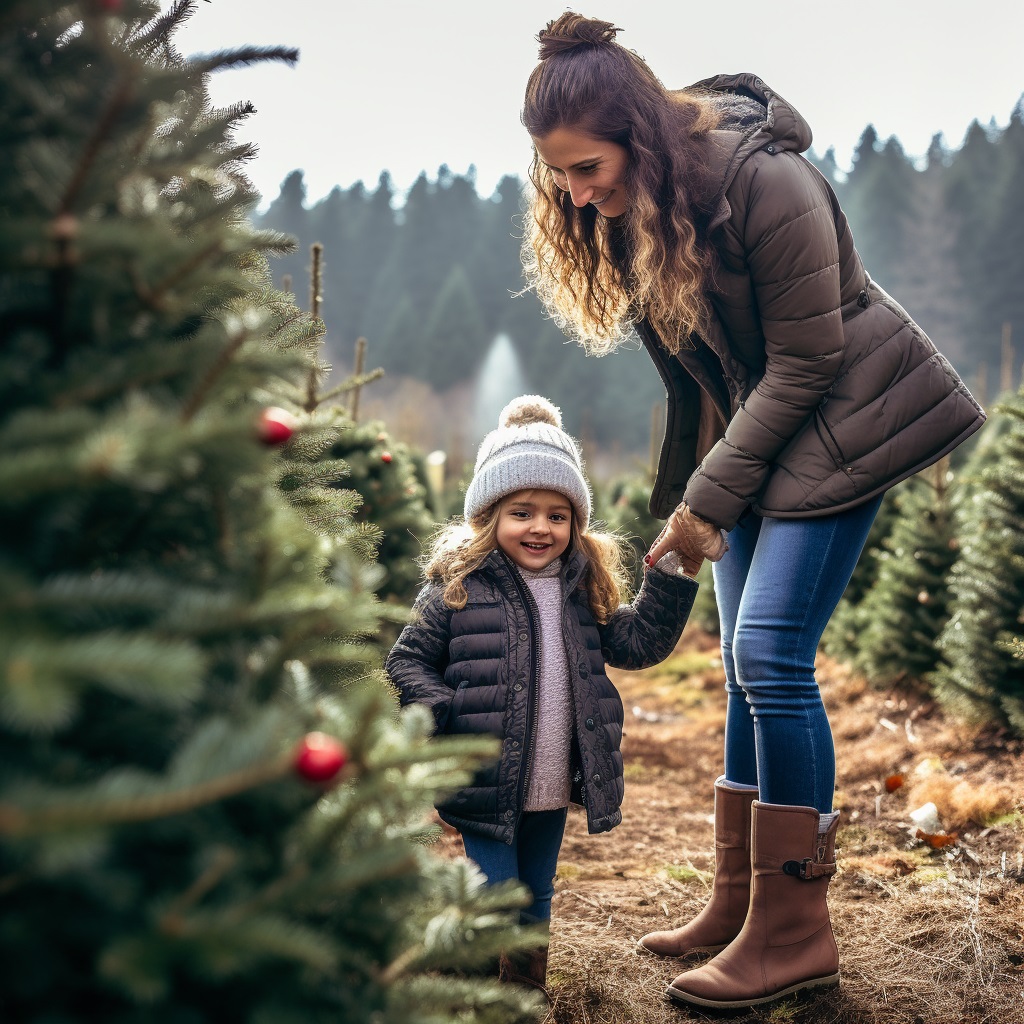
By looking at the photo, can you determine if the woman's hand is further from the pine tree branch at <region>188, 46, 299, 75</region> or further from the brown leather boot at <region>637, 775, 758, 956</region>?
the pine tree branch at <region>188, 46, 299, 75</region>

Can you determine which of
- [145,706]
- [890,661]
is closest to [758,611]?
[145,706]

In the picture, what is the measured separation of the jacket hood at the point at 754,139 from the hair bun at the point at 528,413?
31.7 inches

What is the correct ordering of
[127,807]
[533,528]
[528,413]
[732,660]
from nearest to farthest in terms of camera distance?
[127,807] → [533,528] → [732,660] → [528,413]

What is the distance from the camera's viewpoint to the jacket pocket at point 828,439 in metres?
2.32

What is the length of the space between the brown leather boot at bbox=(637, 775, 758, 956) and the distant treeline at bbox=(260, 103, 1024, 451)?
32.0 meters

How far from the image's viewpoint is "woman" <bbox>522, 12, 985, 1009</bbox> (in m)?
2.29

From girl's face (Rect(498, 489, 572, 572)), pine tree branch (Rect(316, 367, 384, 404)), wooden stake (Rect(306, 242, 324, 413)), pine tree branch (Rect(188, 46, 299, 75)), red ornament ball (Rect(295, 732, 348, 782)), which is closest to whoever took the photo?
red ornament ball (Rect(295, 732, 348, 782))

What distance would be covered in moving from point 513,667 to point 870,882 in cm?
164

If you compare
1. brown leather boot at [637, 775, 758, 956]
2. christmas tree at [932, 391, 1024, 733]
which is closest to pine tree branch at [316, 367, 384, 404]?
brown leather boot at [637, 775, 758, 956]

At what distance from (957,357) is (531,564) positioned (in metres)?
44.4

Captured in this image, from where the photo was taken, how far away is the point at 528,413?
2883 millimetres

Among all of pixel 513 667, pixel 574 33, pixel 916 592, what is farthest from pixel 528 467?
pixel 916 592

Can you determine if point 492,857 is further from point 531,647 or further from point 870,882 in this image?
point 870,882

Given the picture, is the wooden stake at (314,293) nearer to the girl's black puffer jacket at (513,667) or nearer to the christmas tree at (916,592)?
the girl's black puffer jacket at (513,667)
